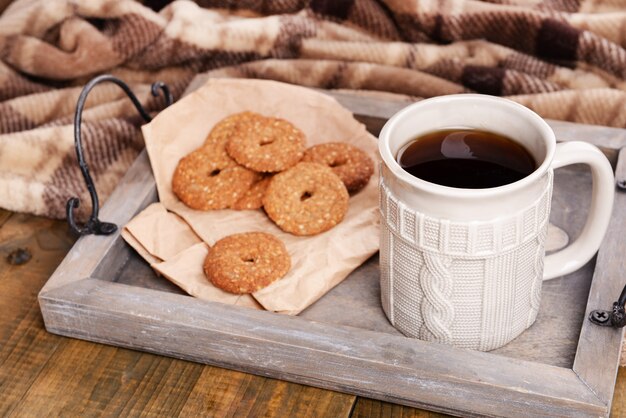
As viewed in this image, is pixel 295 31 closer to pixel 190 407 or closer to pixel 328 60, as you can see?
pixel 328 60

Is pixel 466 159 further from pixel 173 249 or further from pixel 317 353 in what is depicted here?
pixel 173 249

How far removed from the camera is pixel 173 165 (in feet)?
3.83

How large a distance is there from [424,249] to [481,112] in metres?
0.16

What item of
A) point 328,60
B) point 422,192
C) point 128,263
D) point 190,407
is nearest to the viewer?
point 422,192

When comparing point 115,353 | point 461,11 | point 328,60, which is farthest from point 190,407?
point 461,11

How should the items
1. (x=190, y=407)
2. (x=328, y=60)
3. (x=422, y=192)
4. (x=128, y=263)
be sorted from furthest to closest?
(x=328, y=60) < (x=128, y=263) < (x=190, y=407) < (x=422, y=192)

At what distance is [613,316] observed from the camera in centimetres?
88

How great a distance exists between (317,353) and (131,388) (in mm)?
194

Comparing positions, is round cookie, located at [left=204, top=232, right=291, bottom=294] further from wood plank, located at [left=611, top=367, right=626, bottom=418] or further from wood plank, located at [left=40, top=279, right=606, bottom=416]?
wood plank, located at [left=611, top=367, right=626, bottom=418]

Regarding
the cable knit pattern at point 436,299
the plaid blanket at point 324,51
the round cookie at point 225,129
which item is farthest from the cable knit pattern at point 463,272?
the plaid blanket at point 324,51

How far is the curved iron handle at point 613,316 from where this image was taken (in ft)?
2.88

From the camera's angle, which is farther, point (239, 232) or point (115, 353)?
point (239, 232)

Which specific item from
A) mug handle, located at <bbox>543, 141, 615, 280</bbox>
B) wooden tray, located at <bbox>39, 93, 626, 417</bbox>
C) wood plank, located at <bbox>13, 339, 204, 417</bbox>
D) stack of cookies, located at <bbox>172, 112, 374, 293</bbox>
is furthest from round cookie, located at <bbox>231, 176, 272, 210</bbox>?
mug handle, located at <bbox>543, 141, 615, 280</bbox>

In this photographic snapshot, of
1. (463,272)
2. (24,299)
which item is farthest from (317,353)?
(24,299)
